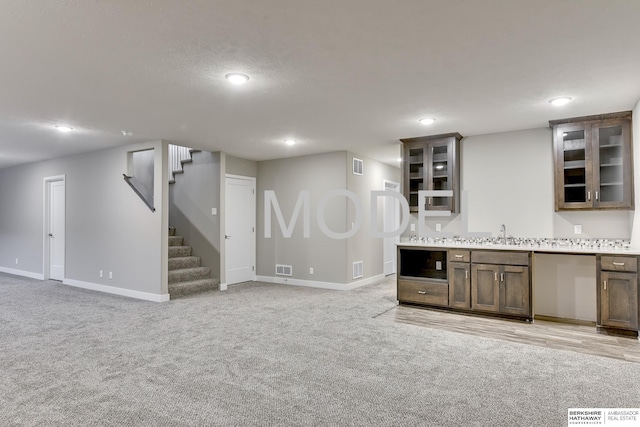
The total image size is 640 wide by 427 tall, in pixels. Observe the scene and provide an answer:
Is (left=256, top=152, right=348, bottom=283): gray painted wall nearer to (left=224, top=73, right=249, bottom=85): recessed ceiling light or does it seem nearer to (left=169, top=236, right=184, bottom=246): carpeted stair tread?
(left=169, top=236, right=184, bottom=246): carpeted stair tread

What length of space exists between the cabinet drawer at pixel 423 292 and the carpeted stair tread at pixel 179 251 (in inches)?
160

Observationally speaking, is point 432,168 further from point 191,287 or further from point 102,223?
point 102,223

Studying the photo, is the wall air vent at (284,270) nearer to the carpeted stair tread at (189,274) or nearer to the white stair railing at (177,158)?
the carpeted stair tread at (189,274)

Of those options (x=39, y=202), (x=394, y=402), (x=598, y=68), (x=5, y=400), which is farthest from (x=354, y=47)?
(x=39, y=202)

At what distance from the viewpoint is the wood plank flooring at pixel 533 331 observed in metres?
3.56

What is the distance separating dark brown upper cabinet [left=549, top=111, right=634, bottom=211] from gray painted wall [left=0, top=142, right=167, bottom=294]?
5590mm

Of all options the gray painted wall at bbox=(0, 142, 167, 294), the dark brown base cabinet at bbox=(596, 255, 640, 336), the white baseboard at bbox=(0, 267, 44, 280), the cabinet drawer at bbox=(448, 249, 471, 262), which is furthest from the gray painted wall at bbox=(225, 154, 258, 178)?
the dark brown base cabinet at bbox=(596, 255, 640, 336)

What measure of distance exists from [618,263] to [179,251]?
6.53m

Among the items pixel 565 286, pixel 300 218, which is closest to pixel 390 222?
pixel 300 218

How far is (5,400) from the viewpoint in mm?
2535

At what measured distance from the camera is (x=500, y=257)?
4.54 m

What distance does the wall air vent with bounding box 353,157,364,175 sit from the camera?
6.72m

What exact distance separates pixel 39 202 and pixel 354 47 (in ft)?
27.1

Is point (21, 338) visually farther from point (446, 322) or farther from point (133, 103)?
point (446, 322)
